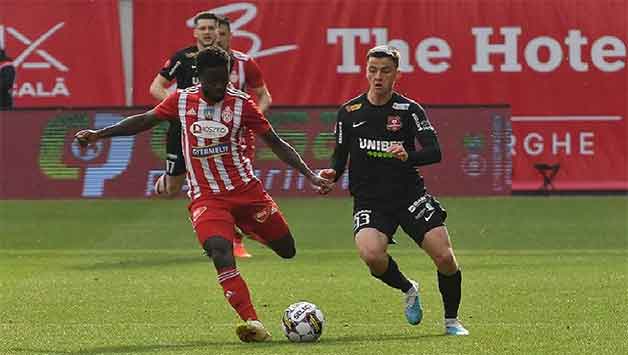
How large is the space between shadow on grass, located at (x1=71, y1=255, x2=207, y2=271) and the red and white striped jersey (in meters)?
4.86

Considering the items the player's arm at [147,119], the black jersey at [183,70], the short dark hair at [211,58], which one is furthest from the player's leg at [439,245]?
the black jersey at [183,70]

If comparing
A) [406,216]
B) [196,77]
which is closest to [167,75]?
[196,77]

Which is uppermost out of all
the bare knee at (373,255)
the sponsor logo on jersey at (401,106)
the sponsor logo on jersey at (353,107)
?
the sponsor logo on jersey at (401,106)

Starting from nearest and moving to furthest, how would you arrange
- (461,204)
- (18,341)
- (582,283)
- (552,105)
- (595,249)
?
(18,341) → (582,283) → (595,249) → (461,204) → (552,105)

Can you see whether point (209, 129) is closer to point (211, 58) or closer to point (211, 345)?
point (211, 58)

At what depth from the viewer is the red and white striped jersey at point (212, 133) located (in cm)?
1040

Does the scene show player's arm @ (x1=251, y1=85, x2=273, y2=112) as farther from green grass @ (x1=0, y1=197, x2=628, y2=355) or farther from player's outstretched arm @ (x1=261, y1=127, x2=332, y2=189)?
player's outstretched arm @ (x1=261, y1=127, x2=332, y2=189)

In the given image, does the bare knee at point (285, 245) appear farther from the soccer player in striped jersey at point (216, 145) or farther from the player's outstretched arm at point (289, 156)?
the player's outstretched arm at point (289, 156)

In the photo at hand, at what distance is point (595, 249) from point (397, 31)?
33.5 feet

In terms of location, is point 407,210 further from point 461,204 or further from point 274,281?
point 461,204

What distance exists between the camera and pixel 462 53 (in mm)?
26625

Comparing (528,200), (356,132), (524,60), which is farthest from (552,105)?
(356,132)

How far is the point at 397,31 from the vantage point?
2675 cm

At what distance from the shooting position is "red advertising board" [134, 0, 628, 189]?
85.6 feet
